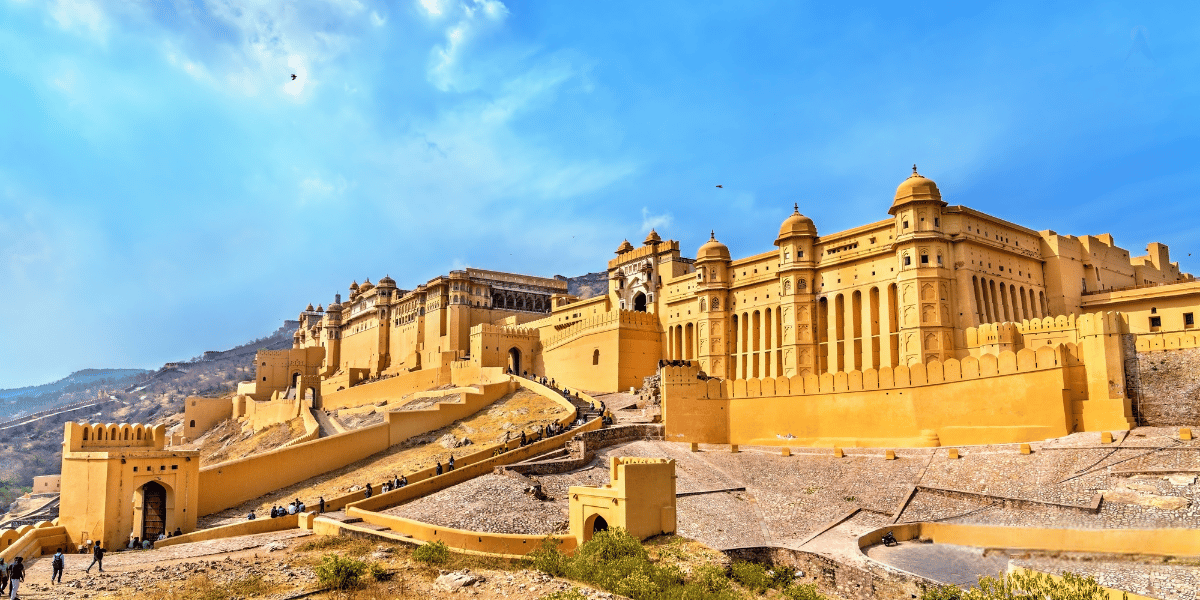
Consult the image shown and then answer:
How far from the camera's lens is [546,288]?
231 feet

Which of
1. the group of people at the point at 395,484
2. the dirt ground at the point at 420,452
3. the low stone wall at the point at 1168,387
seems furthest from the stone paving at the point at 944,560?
the dirt ground at the point at 420,452

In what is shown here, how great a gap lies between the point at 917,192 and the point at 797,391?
10304mm

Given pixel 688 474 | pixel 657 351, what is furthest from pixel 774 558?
pixel 657 351

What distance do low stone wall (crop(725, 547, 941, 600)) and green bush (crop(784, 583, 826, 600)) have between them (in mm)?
602

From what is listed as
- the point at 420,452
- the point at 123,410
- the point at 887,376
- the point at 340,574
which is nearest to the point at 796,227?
the point at 887,376

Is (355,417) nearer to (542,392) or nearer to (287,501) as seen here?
(542,392)

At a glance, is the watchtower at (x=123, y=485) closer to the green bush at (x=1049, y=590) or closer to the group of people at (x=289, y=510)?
the group of people at (x=289, y=510)

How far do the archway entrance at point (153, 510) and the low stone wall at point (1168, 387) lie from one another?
3201cm

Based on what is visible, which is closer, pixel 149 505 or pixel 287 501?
pixel 149 505

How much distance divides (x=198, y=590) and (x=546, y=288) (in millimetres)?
52370

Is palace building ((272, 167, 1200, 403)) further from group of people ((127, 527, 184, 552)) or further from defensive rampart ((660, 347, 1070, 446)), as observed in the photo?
group of people ((127, 527, 184, 552))

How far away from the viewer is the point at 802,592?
1991cm

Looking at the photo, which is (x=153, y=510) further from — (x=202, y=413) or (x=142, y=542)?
(x=202, y=413)

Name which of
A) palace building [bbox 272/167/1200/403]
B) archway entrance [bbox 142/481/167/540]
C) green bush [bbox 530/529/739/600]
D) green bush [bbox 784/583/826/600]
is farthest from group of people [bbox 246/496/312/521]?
palace building [bbox 272/167/1200/403]
